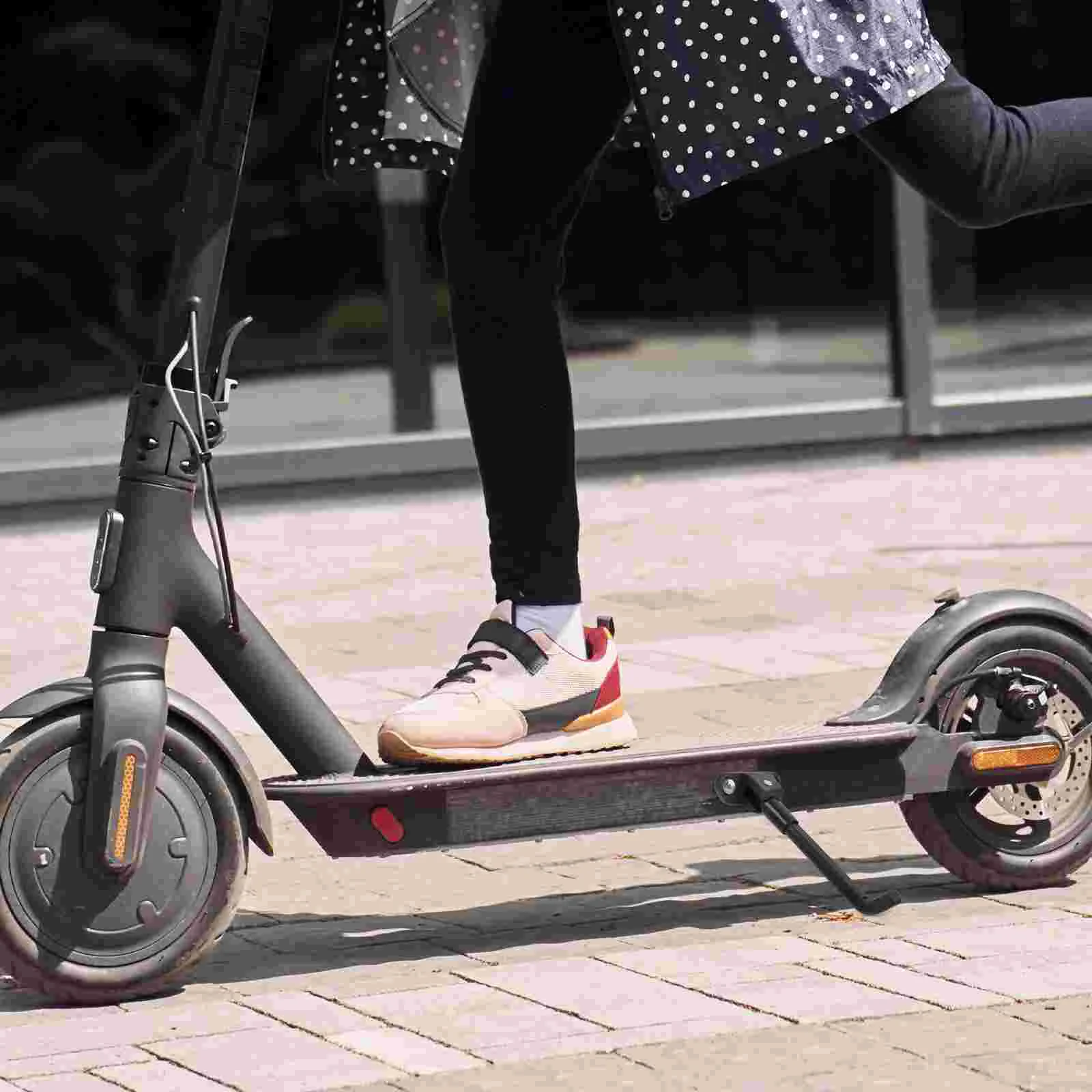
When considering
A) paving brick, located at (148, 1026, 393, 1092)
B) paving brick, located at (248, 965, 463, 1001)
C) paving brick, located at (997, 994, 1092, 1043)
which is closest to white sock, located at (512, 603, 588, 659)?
paving brick, located at (248, 965, 463, 1001)

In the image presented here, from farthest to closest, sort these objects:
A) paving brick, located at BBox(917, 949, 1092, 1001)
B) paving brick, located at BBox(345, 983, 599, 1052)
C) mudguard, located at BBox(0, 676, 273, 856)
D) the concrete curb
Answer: the concrete curb → mudguard, located at BBox(0, 676, 273, 856) → paving brick, located at BBox(917, 949, 1092, 1001) → paving brick, located at BBox(345, 983, 599, 1052)

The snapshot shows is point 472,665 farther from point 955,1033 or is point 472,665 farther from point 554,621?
point 955,1033

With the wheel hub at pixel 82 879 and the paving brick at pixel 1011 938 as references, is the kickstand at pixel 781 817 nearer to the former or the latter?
the paving brick at pixel 1011 938

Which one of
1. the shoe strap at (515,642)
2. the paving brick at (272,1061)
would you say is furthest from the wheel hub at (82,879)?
the shoe strap at (515,642)

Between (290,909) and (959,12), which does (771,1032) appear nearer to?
(290,909)

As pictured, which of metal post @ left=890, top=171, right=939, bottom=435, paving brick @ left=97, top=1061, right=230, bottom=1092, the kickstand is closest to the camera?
paving brick @ left=97, top=1061, right=230, bottom=1092

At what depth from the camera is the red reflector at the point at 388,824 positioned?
3.69 m

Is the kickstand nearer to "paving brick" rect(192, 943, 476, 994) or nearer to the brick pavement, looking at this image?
the brick pavement

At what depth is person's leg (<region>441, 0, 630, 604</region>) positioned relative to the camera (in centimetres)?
379

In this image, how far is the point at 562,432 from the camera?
154 inches

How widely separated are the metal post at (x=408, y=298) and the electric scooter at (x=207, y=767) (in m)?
5.66

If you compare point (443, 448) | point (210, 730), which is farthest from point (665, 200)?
point (443, 448)

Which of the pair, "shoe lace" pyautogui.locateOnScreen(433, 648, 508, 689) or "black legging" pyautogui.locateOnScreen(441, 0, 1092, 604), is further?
"shoe lace" pyautogui.locateOnScreen(433, 648, 508, 689)

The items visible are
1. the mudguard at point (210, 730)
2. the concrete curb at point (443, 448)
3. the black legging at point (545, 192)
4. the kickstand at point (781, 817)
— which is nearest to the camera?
the mudguard at point (210, 730)
